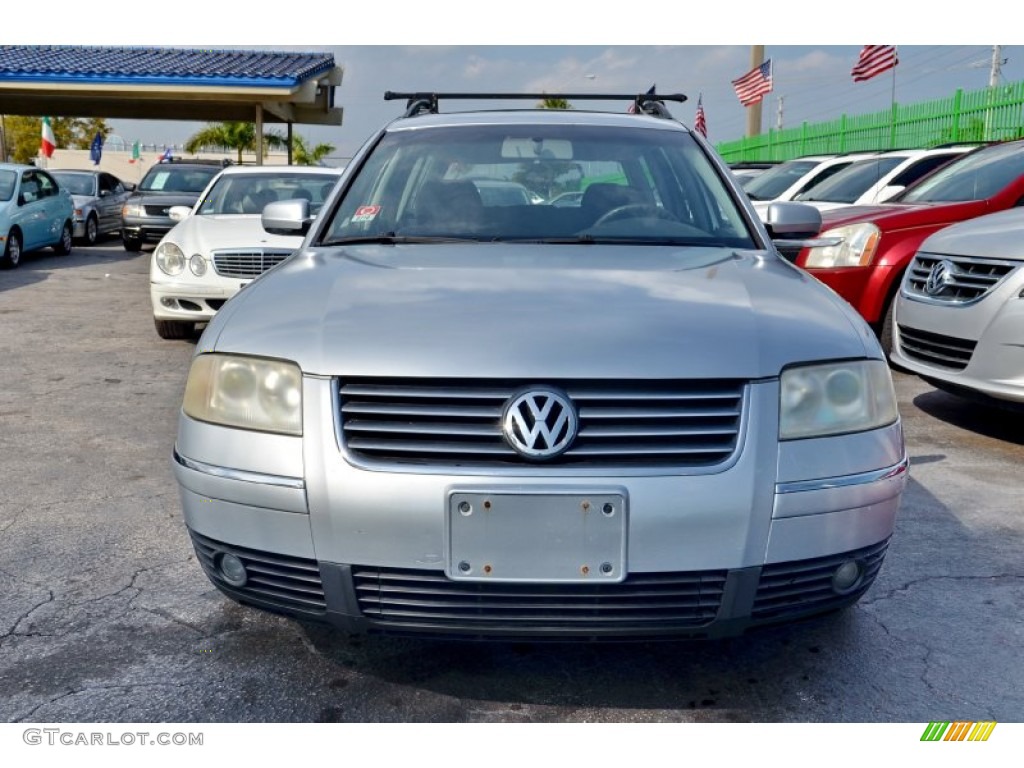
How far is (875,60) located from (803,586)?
1607cm

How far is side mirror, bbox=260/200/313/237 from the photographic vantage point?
12.8 feet

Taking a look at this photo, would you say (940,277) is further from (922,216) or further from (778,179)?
(778,179)

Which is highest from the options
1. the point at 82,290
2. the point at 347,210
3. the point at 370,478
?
the point at 347,210

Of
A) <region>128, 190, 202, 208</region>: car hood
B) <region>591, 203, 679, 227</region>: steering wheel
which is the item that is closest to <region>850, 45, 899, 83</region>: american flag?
<region>128, 190, 202, 208</region>: car hood

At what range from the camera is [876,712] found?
2.49m

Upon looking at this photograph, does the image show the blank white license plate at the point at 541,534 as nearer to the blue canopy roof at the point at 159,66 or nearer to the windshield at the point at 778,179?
the windshield at the point at 778,179

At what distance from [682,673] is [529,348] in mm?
1044

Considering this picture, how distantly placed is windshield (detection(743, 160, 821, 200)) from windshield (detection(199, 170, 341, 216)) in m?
5.09

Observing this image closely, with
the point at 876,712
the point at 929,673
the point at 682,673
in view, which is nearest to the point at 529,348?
the point at 682,673

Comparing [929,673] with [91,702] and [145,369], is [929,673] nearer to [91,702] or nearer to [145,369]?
[91,702]

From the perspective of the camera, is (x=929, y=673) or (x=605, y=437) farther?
(x=929, y=673)

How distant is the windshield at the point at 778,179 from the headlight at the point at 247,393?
9.99 meters

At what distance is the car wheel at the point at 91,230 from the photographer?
18016 millimetres

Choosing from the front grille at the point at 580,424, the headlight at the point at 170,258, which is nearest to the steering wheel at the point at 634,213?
the front grille at the point at 580,424
